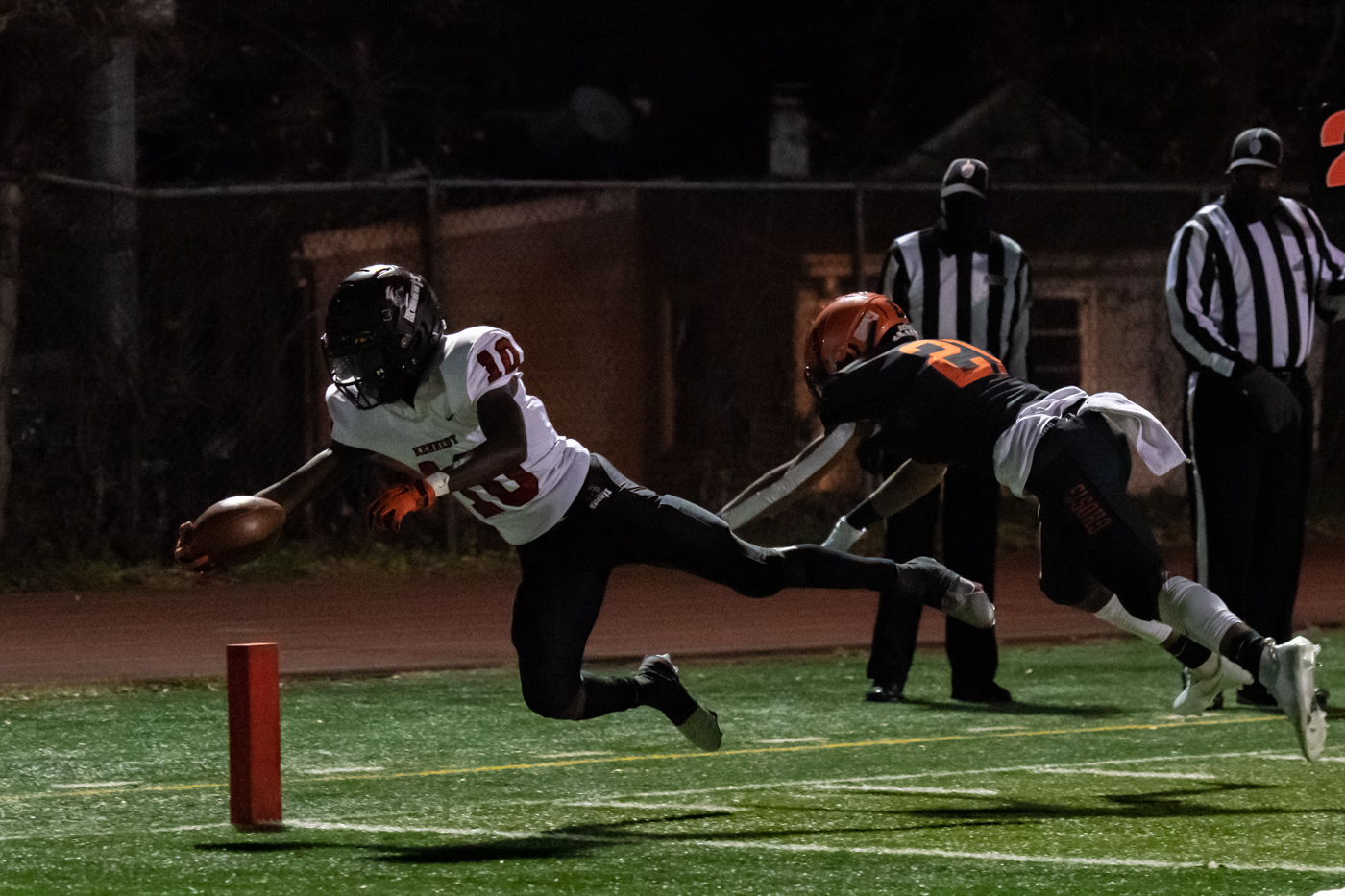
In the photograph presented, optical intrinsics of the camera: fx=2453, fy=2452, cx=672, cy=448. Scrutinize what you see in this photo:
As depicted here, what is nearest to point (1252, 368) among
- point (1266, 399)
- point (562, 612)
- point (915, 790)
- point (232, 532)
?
point (1266, 399)

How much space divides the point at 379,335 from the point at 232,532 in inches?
26.7

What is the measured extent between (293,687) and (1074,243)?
9.36m

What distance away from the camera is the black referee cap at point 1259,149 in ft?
29.9

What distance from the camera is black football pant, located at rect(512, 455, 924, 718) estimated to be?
23.4 feet

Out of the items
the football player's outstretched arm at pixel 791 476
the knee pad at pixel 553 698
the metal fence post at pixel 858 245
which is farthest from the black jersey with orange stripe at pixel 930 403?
the metal fence post at pixel 858 245

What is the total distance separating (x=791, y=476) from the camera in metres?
7.82

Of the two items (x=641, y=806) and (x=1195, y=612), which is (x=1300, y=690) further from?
(x=641, y=806)

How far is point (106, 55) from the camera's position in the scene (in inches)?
588

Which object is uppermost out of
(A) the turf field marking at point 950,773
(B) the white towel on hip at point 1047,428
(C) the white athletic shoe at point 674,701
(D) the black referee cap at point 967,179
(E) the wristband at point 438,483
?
(D) the black referee cap at point 967,179

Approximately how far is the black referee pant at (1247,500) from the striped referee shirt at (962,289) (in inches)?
30.5

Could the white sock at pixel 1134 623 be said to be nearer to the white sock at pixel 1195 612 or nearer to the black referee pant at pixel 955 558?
the white sock at pixel 1195 612

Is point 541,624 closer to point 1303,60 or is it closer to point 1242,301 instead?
point 1242,301

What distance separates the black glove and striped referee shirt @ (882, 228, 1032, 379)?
100 cm

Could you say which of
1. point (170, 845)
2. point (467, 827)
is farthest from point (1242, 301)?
point (170, 845)
